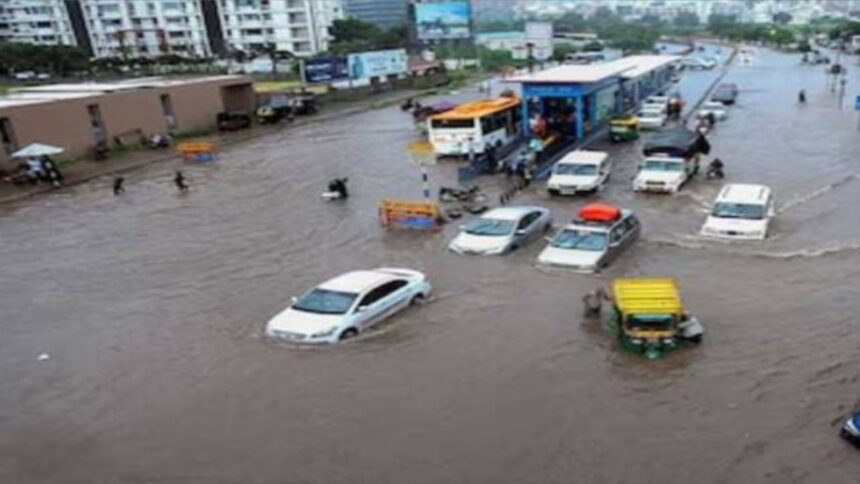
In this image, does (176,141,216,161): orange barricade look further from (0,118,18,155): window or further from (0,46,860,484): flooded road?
(0,46,860,484): flooded road

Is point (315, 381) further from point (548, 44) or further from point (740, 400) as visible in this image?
point (548, 44)

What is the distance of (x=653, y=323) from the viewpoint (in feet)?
46.2

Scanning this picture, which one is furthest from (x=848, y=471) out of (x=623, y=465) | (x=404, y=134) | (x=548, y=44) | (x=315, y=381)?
(x=548, y=44)

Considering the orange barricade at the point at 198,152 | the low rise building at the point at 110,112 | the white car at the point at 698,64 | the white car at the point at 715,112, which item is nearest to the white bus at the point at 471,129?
the orange barricade at the point at 198,152

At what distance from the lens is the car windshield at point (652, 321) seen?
14.0 m

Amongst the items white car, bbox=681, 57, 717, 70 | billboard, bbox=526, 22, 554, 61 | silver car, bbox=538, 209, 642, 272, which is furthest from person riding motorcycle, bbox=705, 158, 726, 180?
billboard, bbox=526, 22, 554, 61

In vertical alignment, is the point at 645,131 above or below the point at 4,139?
below

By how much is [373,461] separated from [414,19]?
101152mm

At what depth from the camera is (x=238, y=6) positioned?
107 metres

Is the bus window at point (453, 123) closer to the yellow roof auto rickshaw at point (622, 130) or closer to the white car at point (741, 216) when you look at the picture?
the yellow roof auto rickshaw at point (622, 130)

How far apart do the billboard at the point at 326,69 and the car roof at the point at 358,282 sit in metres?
44.9

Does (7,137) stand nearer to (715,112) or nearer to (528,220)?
(528,220)

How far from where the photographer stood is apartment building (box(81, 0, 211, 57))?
106812 mm

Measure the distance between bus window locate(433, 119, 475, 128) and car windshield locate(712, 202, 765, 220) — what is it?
1467 cm
